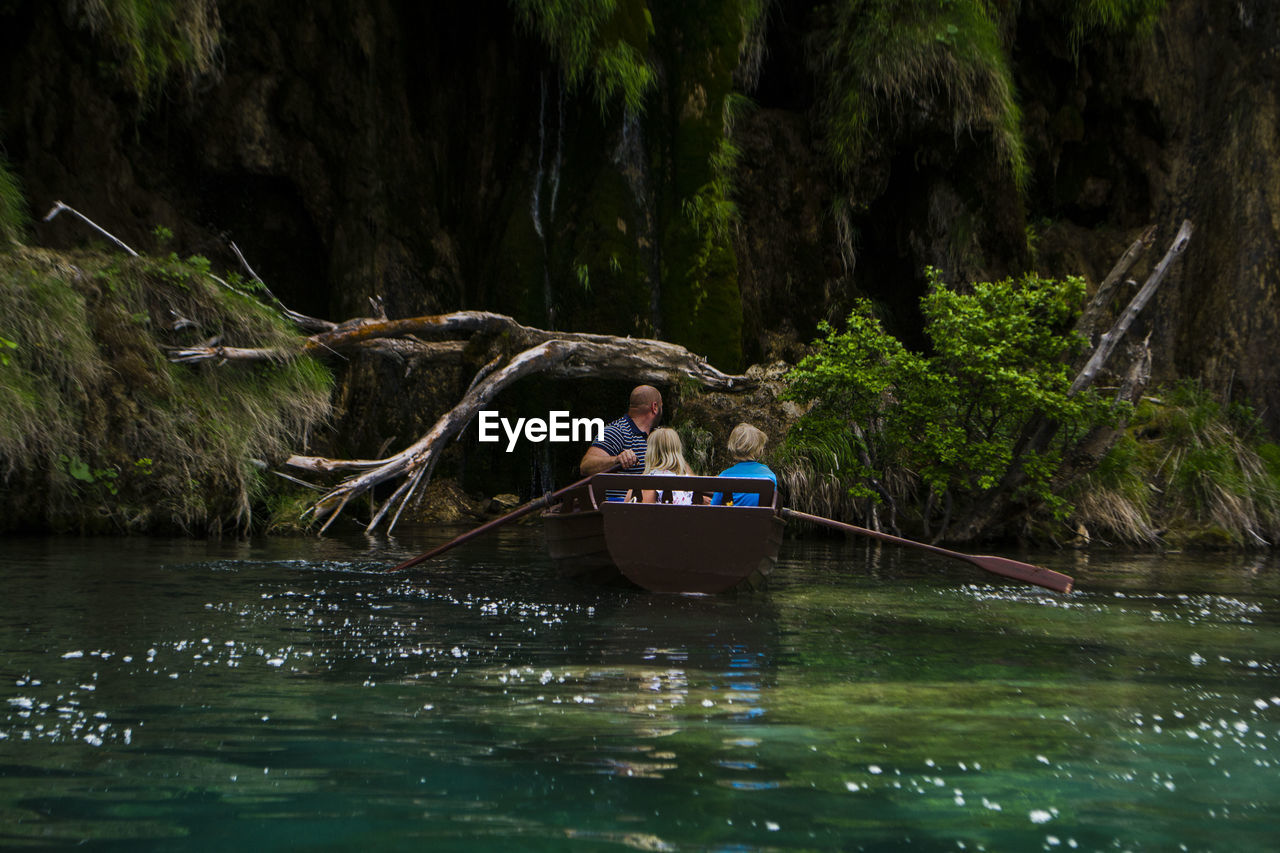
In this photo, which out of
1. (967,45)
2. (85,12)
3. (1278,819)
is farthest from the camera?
(967,45)

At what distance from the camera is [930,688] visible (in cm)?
421

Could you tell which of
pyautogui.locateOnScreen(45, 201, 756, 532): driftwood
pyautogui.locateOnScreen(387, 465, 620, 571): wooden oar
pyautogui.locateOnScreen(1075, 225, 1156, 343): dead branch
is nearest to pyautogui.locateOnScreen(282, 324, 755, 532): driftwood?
pyautogui.locateOnScreen(45, 201, 756, 532): driftwood

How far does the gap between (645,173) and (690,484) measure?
8.32 metres

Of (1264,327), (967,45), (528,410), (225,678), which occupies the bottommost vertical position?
(225,678)

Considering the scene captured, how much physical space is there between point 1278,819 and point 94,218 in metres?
13.6

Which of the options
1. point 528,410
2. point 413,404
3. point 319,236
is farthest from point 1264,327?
point 319,236

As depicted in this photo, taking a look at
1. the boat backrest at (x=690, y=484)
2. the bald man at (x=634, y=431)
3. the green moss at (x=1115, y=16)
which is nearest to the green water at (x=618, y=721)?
the boat backrest at (x=690, y=484)

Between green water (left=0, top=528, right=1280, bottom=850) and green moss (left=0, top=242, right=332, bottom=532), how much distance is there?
10.6ft

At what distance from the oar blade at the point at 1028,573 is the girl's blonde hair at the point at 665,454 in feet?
6.44

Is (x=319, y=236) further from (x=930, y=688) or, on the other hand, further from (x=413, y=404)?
(x=930, y=688)

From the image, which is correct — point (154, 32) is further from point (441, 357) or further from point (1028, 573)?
point (1028, 573)

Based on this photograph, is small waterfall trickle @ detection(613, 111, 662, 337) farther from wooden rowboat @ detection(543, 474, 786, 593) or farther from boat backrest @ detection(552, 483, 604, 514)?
wooden rowboat @ detection(543, 474, 786, 593)

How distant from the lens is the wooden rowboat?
261 inches

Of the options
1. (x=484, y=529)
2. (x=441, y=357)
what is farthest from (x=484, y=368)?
(x=484, y=529)
